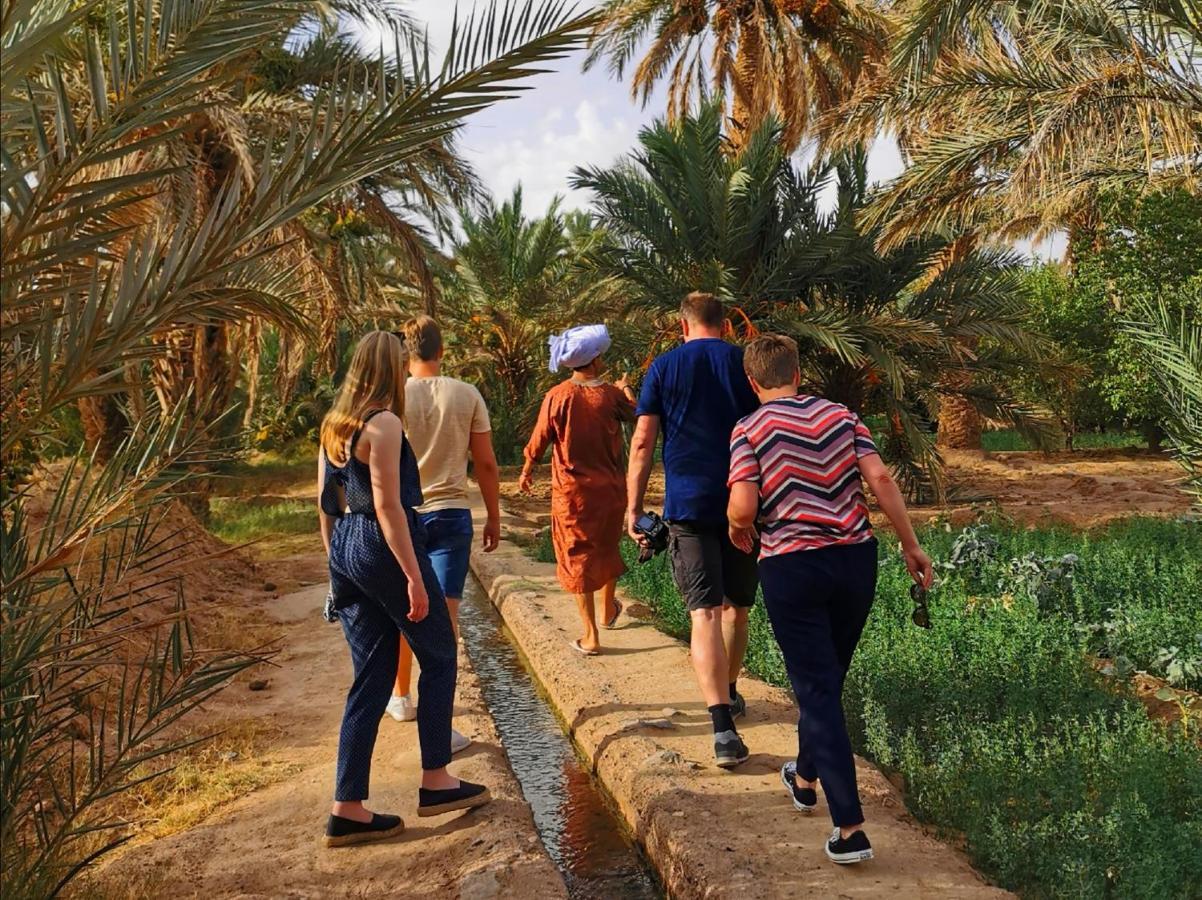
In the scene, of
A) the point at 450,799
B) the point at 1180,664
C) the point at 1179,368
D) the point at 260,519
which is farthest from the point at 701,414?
the point at 260,519

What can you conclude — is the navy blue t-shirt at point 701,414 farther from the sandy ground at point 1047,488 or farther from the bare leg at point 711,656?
the sandy ground at point 1047,488

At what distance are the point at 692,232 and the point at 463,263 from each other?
31.5 ft

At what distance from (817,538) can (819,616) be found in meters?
0.25

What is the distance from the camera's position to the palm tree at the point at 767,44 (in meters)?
16.0

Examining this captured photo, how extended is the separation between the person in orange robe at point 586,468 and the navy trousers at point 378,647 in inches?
77.8

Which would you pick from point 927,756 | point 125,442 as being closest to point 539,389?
point 927,756

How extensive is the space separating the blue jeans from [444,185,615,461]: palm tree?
1421 centimetres

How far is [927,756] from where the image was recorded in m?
4.15

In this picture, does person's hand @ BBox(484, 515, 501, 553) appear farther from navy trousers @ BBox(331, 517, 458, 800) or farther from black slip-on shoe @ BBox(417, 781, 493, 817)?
black slip-on shoe @ BBox(417, 781, 493, 817)

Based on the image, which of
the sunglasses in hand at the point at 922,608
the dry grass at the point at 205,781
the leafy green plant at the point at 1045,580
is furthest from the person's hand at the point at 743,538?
the leafy green plant at the point at 1045,580

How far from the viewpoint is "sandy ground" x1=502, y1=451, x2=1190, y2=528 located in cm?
1145

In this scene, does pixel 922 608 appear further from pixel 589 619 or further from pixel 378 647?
pixel 589 619

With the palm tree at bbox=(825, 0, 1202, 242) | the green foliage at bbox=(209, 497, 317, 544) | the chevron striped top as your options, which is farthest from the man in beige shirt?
the green foliage at bbox=(209, 497, 317, 544)

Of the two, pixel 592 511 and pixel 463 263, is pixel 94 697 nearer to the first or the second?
pixel 592 511
